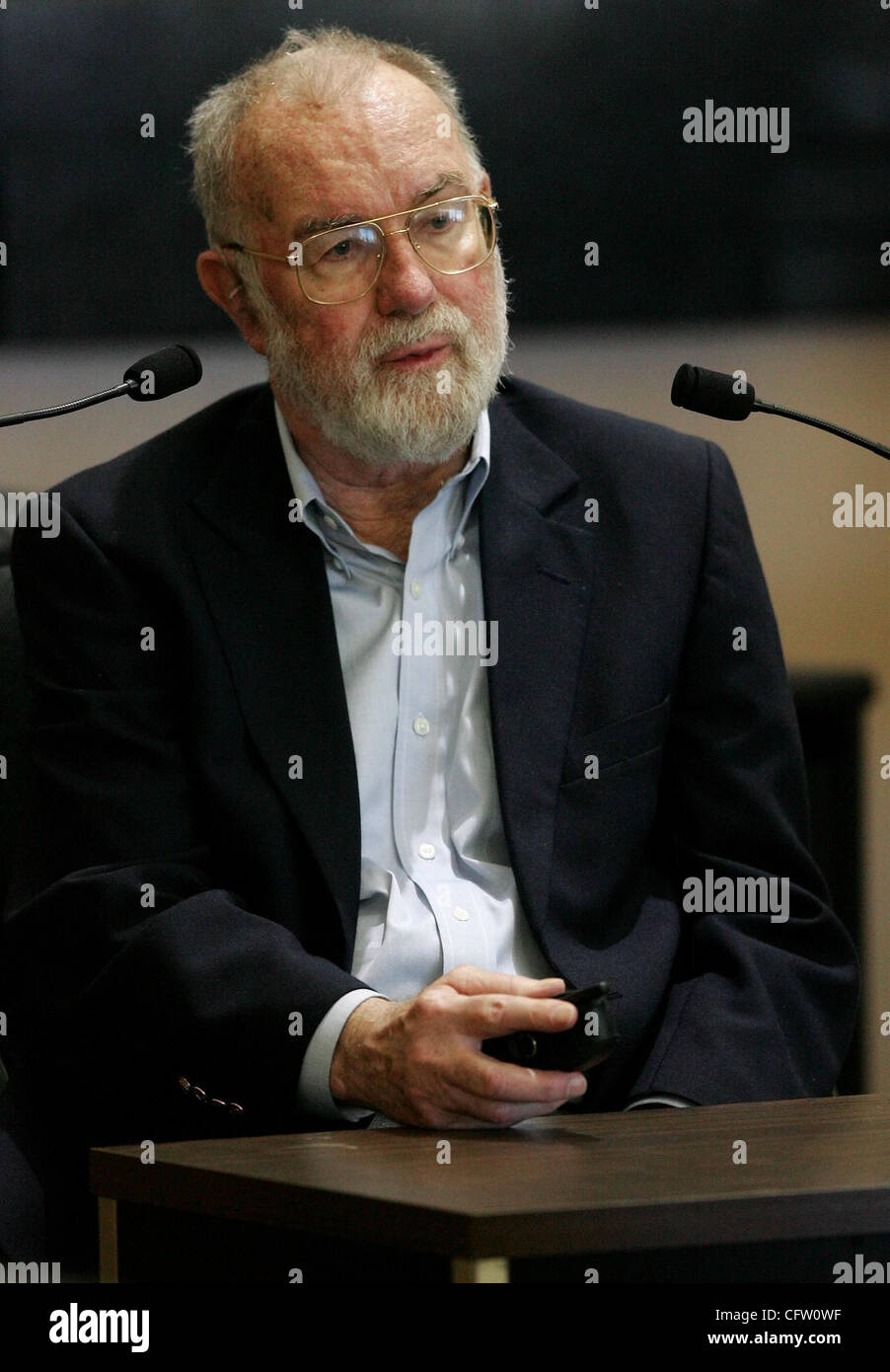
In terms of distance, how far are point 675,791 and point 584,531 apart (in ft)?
1.01

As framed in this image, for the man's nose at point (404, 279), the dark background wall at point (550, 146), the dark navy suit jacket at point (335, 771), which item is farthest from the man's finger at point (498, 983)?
the dark background wall at point (550, 146)

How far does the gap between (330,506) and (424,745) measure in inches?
11.8

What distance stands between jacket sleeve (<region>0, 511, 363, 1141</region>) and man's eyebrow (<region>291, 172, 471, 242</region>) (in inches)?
16.5

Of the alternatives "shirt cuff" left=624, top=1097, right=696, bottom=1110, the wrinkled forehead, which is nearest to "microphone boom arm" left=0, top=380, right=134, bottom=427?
the wrinkled forehead

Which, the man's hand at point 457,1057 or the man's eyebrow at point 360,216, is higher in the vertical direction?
the man's eyebrow at point 360,216

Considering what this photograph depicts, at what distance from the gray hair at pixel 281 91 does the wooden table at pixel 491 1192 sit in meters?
1.14

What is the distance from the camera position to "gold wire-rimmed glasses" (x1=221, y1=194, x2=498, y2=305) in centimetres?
185

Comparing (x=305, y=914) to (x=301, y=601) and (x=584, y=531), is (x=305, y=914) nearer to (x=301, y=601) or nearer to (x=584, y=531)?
(x=301, y=601)

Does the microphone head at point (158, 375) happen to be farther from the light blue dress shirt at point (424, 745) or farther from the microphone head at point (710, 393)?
the microphone head at point (710, 393)

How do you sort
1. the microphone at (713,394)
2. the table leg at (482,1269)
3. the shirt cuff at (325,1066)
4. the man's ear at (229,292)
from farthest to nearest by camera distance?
the man's ear at (229,292) → the microphone at (713,394) → the shirt cuff at (325,1066) → the table leg at (482,1269)

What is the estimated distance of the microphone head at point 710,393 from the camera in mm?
1630

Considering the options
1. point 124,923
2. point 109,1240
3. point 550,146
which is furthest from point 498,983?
point 550,146
